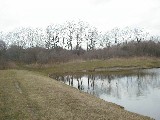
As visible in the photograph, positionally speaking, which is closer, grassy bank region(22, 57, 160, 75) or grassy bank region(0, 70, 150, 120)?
grassy bank region(0, 70, 150, 120)

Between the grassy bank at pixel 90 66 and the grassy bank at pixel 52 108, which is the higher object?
the grassy bank at pixel 90 66

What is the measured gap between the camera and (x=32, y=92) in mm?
28906

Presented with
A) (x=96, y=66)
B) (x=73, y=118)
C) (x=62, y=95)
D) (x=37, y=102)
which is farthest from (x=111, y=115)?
(x=96, y=66)

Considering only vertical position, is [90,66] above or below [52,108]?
above

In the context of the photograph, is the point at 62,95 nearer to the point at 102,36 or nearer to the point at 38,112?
the point at 38,112

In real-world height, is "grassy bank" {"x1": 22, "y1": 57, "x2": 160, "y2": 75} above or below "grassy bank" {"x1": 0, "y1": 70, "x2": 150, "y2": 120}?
above

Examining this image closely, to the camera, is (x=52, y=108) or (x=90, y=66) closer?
(x=52, y=108)

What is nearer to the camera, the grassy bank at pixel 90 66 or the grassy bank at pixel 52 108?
the grassy bank at pixel 52 108

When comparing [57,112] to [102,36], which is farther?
[102,36]

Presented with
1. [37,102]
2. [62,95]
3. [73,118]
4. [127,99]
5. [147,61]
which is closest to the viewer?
[73,118]

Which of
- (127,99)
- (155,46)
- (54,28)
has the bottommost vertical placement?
(127,99)

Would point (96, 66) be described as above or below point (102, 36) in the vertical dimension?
below

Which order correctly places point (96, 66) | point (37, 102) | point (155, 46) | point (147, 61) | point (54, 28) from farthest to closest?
point (54, 28) < point (155, 46) < point (147, 61) < point (96, 66) < point (37, 102)

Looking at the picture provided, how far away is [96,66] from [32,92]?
151 ft
